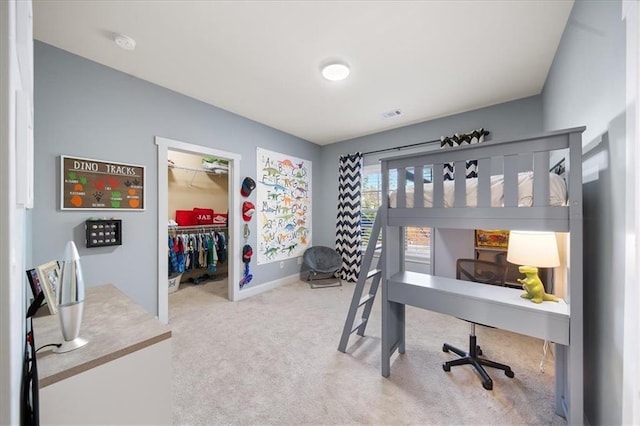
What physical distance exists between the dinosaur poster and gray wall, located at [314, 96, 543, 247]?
36cm

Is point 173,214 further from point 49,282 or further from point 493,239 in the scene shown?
point 493,239

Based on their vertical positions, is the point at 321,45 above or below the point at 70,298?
above

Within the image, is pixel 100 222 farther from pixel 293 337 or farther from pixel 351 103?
pixel 351 103

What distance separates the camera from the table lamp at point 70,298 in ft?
2.99

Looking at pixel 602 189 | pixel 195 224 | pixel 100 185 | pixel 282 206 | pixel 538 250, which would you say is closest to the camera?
pixel 602 189

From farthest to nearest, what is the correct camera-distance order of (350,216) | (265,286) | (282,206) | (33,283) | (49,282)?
(350,216), (282,206), (265,286), (33,283), (49,282)

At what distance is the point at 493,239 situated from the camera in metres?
3.04

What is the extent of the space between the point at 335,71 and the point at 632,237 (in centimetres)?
224

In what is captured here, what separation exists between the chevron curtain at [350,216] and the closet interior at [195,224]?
2.07m

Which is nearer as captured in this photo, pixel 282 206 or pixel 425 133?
pixel 425 133

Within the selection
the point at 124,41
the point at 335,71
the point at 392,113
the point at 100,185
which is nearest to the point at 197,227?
the point at 100,185

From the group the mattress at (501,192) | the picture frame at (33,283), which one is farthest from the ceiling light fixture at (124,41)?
the mattress at (501,192)

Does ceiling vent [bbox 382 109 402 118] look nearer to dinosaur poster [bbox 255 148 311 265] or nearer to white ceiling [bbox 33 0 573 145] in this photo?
white ceiling [bbox 33 0 573 145]

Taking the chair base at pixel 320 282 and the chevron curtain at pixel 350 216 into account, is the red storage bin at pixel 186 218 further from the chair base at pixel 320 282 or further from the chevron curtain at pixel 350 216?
the chevron curtain at pixel 350 216
